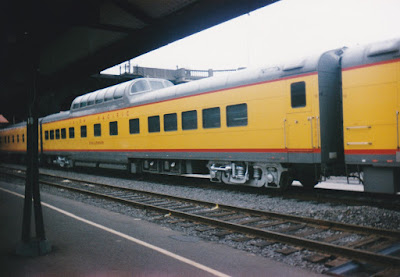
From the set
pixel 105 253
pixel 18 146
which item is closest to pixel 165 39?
pixel 105 253

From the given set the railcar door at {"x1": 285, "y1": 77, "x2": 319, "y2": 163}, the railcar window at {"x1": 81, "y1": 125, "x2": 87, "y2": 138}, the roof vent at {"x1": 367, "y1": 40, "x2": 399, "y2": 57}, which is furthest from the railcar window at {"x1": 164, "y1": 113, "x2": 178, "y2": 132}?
the railcar window at {"x1": 81, "y1": 125, "x2": 87, "y2": 138}

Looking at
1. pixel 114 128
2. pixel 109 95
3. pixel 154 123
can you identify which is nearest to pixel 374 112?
pixel 154 123

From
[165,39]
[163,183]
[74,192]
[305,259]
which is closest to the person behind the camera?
[305,259]

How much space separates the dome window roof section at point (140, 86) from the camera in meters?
16.2

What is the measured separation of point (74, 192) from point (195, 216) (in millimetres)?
6817

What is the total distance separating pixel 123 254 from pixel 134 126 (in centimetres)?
1029

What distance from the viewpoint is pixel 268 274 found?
481 cm

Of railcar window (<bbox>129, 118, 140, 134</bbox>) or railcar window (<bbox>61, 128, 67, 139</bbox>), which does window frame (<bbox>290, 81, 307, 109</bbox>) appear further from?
railcar window (<bbox>61, 128, 67, 139</bbox>)

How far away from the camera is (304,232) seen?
6660 mm

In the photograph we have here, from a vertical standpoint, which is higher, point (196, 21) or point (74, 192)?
point (196, 21)

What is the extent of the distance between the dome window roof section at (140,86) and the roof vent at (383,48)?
10.2m

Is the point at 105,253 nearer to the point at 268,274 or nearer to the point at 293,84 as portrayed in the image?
the point at 268,274

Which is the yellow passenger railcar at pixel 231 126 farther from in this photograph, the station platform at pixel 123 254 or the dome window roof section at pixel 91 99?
the station platform at pixel 123 254

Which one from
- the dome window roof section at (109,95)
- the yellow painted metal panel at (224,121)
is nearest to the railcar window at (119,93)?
the dome window roof section at (109,95)
